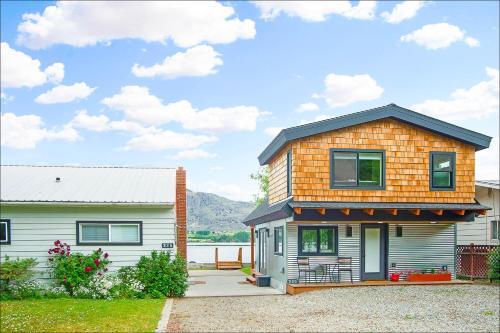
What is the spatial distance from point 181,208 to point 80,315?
36.6 feet

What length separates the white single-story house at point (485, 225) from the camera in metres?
25.5

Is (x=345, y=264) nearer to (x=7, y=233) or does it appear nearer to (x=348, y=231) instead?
(x=348, y=231)

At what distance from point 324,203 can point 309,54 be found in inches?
507

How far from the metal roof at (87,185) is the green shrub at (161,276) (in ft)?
6.17

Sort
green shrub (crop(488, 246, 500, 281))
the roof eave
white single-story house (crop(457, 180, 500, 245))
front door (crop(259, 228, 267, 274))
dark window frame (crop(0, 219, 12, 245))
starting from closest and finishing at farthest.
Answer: the roof eave, dark window frame (crop(0, 219, 12, 245)), green shrub (crop(488, 246, 500, 281)), white single-story house (crop(457, 180, 500, 245)), front door (crop(259, 228, 267, 274))

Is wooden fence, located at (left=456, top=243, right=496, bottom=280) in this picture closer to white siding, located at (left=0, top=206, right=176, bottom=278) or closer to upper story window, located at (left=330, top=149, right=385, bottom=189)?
upper story window, located at (left=330, top=149, right=385, bottom=189)

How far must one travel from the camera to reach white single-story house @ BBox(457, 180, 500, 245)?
2547cm

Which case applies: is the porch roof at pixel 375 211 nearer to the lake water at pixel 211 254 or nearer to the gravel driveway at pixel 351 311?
the gravel driveway at pixel 351 311

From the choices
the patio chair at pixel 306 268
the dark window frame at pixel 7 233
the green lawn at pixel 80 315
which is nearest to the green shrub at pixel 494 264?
the patio chair at pixel 306 268

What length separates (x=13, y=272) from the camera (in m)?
18.1

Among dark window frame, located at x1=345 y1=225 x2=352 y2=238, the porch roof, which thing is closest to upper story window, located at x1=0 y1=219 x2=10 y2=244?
the porch roof

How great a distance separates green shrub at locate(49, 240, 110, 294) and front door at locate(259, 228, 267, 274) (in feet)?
29.8

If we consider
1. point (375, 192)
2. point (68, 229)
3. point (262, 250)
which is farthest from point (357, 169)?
point (68, 229)

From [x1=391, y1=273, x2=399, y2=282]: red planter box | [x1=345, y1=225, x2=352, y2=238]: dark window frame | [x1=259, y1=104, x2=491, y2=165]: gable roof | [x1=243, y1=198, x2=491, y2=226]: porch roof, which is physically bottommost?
[x1=391, y1=273, x2=399, y2=282]: red planter box
